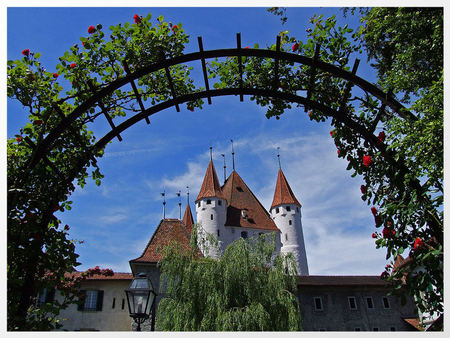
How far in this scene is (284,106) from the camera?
4.50 m

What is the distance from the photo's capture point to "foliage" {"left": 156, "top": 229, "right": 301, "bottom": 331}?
41.4 feet

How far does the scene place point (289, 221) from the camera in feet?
117

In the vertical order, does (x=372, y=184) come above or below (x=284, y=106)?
below

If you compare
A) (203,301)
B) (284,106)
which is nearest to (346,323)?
(203,301)

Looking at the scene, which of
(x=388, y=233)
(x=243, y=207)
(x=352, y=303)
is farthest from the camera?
(x=243, y=207)

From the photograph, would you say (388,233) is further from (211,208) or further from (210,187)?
(210,187)

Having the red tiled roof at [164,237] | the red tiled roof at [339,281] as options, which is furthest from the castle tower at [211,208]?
the red tiled roof at [339,281]

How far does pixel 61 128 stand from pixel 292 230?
3343 centimetres

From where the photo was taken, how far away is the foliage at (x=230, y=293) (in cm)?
1262

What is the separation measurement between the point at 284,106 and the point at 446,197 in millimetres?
2127

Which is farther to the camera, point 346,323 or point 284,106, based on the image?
point 346,323

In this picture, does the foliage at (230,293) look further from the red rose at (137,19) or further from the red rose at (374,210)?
the red rose at (137,19)

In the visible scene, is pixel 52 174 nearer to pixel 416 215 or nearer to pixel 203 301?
pixel 416 215

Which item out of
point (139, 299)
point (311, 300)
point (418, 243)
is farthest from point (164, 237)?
point (418, 243)
